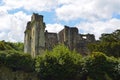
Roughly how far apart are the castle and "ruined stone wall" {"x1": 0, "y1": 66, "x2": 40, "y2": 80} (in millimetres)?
13210

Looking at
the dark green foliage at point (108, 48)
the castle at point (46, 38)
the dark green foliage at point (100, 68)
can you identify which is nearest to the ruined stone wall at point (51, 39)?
the castle at point (46, 38)

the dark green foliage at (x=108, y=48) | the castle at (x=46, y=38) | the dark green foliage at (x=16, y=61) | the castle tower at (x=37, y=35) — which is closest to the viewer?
the dark green foliage at (x=16, y=61)

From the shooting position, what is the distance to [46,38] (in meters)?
61.3

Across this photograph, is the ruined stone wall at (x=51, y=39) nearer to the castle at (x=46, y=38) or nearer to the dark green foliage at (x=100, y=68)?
the castle at (x=46, y=38)

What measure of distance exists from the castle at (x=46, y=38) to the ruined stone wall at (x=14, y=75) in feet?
43.3

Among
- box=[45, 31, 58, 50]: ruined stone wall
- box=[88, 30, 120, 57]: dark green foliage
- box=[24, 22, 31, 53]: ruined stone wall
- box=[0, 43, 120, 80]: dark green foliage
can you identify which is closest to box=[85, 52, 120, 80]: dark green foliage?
box=[0, 43, 120, 80]: dark green foliage

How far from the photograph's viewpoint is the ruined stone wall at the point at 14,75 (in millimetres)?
39469

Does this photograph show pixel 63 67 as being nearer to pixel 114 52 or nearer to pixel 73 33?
pixel 114 52

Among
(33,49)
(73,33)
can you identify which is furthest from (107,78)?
(73,33)

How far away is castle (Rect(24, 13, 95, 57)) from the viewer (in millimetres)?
53969

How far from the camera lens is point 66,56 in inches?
1607

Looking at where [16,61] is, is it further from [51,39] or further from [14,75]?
[51,39]

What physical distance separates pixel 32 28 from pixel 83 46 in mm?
10848

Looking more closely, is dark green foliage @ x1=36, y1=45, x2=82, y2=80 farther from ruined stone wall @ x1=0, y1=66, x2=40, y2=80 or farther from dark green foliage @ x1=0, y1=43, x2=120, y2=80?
ruined stone wall @ x1=0, y1=66, x2=40, y2=80
